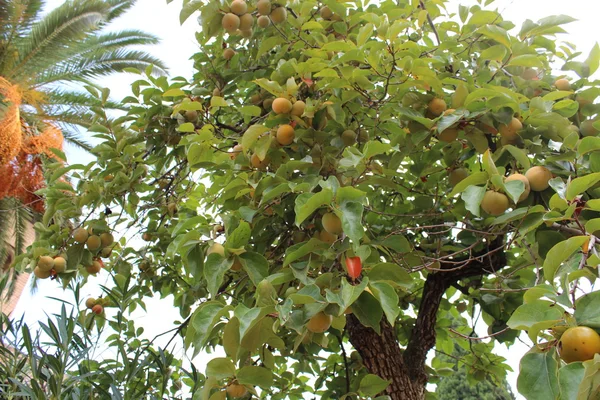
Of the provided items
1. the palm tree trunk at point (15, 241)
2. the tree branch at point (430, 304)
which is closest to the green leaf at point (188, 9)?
the tree branch at point (430, 304)

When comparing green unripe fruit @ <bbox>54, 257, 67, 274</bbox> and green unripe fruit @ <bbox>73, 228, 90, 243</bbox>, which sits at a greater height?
green unripe fruit @ <bbox>73, 228, 90, 243</bbox>

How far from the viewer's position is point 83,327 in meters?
1.99

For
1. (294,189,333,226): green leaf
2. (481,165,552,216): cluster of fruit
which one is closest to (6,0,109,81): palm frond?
(294,189,333,226): green leaf

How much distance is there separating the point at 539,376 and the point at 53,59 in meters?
8.57

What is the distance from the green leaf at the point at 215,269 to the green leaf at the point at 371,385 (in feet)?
2.72

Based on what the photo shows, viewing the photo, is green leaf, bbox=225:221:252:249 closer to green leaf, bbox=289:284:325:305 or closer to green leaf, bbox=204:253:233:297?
green leaf, bbox=204:253:233:297

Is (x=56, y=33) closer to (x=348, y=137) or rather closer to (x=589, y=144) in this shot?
(x=348, y=137)

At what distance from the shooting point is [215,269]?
1393 mm

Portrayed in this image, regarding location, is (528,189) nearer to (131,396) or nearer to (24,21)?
(131,396)

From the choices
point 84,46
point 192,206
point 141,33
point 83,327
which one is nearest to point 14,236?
point 84,46

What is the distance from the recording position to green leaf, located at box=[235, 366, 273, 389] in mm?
1301

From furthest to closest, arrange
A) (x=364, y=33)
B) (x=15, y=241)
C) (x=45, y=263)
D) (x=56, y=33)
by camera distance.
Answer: (x=15, y=241) < (x=56, y=33) < (x=45, y=263) < (x=364, y=33)

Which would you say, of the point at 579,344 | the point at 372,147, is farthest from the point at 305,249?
the point at 579,344

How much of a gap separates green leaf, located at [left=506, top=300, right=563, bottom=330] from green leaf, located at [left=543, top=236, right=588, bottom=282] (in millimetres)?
98
